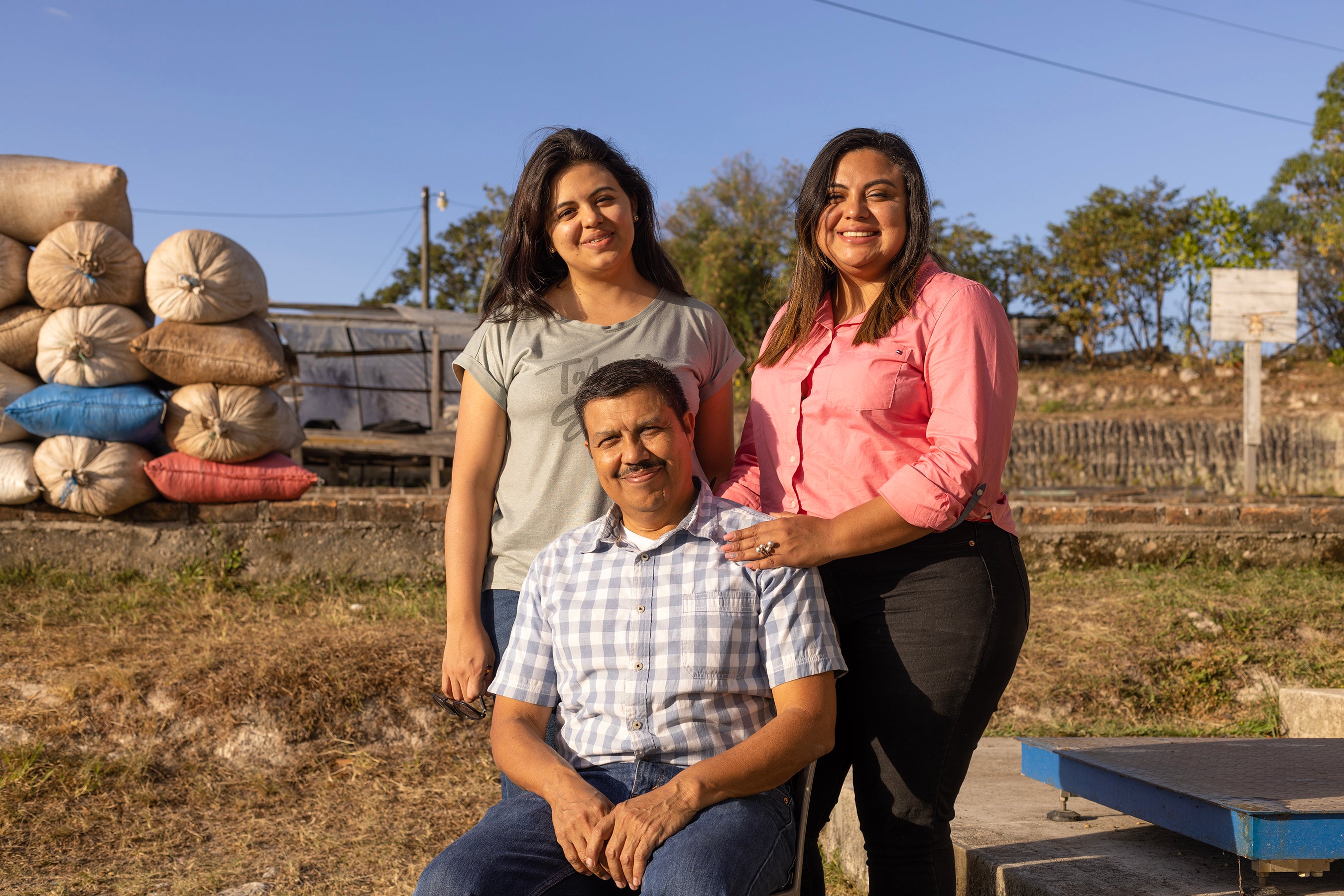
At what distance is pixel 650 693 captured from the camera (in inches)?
73.9

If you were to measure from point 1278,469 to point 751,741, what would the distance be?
803 centimetres

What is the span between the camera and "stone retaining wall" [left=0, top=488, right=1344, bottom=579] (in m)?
5.09

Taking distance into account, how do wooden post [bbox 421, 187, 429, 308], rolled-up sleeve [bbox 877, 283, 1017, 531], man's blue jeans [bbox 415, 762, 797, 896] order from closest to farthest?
man's blue jeans [bbox 415, 762, 797, 896] → rolled-up sleeve [bbox 877, 283, 1017, 531] → wooden post [bbox 421, 187, 429, 308]

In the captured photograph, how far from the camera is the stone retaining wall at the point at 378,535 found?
5.09 meters

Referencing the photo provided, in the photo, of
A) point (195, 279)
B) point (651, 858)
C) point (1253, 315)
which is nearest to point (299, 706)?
point (195, 279)

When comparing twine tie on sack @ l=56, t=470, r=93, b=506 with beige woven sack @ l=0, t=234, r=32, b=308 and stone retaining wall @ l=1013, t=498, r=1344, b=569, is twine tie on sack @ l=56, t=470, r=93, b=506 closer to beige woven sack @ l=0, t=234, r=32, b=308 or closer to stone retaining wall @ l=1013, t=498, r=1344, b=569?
beige woven sack @ l=0, t=234, r=32, b=308

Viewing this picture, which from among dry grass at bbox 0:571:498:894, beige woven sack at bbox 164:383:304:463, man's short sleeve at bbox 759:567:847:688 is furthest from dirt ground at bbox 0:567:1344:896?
man's short sleeve at bbox 759:567:847:688

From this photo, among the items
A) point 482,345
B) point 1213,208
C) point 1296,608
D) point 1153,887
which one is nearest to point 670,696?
point 482,345

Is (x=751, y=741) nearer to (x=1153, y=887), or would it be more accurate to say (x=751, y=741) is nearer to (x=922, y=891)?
(x=922, y=891)

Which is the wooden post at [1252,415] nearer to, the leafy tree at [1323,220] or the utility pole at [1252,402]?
the utility pole at [1252,402]

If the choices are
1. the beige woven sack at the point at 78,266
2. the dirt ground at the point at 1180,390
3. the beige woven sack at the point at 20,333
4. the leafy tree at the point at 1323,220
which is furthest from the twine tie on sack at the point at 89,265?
the leafy tree at the point at 1323,220

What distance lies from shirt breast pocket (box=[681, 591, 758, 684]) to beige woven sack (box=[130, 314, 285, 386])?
3967 millimetres

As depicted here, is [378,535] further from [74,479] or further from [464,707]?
[464,707]

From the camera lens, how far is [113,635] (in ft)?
14.2
